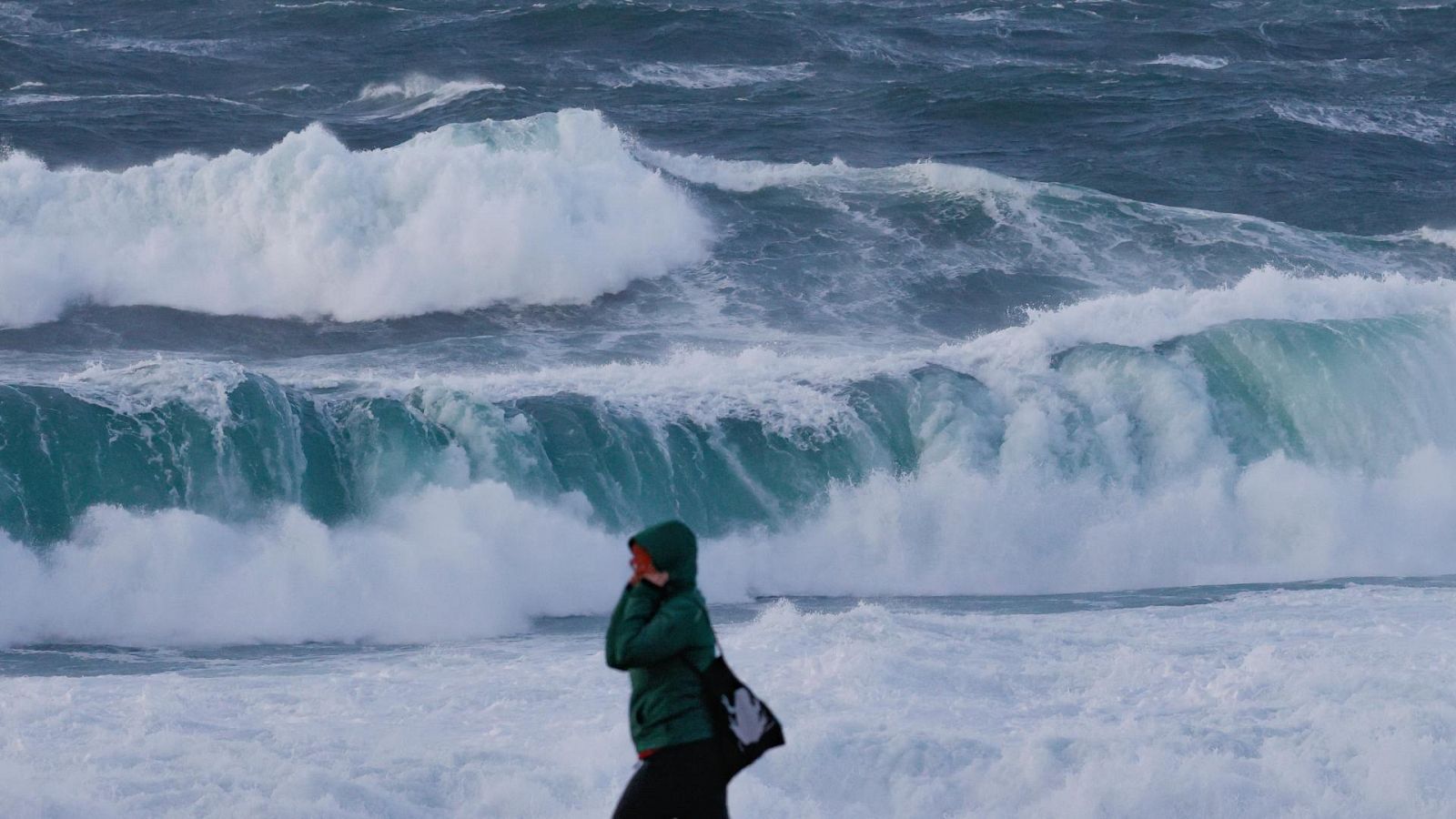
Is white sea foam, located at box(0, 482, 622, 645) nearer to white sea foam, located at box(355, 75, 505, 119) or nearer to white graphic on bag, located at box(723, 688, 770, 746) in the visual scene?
white graphic on bag, located at box(723, 688, 770, 746)

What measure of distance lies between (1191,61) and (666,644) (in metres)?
29.4

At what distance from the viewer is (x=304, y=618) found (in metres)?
11.4

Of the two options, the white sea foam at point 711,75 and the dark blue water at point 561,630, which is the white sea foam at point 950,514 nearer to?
the dark blue water at point 561,630

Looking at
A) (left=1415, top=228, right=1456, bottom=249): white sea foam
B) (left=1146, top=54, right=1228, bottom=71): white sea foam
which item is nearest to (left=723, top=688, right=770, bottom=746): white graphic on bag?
(left=1415, top=228, right=1456, bottom=249): white sea foam

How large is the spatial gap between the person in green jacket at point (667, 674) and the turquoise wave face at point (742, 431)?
7904mm

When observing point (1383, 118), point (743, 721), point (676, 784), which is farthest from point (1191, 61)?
point (676, 784)

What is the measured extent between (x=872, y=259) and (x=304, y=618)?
1107cm

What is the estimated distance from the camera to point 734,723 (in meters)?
4.84

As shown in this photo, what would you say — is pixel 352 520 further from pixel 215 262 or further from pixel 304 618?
pixel 215 262

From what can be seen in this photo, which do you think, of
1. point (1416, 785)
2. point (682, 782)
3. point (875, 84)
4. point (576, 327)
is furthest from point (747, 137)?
point (682, 782)

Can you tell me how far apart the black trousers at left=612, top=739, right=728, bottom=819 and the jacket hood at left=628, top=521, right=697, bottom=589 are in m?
0.48

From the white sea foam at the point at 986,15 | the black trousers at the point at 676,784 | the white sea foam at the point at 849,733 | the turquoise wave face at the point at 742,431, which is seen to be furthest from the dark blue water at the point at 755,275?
the black trousers at the point at 676,784

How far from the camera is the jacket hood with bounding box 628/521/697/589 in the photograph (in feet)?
15.4

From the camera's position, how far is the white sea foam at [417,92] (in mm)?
27500
